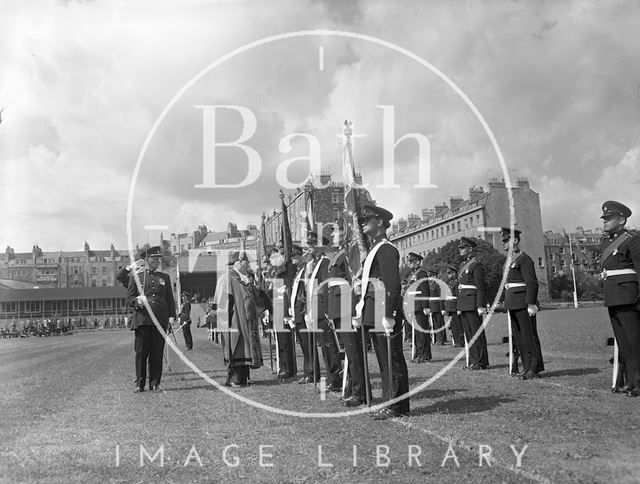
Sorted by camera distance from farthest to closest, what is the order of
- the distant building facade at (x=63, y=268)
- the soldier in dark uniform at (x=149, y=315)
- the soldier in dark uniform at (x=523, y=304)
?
the distant building facade at (x=63, y=268), the soldier in dark uniform at (x=149, y=315), the soldier in dark uniform at (x=523, y=304)

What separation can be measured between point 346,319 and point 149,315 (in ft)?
14.8

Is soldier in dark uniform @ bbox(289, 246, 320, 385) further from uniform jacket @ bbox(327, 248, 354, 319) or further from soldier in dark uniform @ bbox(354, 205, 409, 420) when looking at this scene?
soldier in dark uniform @ bbox(354, 205, 409, 420)

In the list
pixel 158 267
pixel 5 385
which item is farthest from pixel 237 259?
pixel 5 385

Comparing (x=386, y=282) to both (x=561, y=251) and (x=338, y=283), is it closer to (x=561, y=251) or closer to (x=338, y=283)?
(x=338, y=283)

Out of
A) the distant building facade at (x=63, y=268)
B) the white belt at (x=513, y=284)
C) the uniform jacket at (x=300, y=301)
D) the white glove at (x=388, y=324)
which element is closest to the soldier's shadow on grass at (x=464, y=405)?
the white glove at (x=388, y=324)

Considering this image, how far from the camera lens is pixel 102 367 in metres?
17.2

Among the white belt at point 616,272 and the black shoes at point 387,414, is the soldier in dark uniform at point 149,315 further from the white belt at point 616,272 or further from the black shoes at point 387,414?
the white belt at point 616,272

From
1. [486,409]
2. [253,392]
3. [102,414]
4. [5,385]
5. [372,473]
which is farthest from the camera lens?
[5,385]

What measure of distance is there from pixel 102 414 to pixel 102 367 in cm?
901

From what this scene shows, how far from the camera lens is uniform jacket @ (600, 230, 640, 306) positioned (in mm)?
8766

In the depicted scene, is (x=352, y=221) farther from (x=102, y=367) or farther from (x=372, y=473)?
(x=102, y=367)

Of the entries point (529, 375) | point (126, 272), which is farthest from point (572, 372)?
point (126, 272)

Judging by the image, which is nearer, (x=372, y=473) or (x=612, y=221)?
(x=372, y=473)

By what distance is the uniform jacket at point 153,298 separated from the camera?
38.8ft
